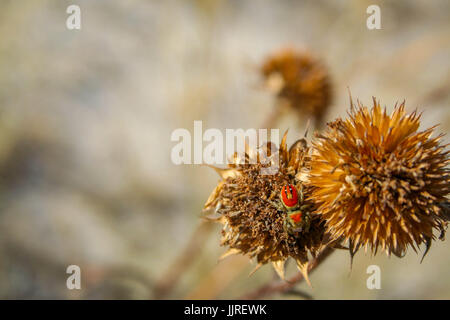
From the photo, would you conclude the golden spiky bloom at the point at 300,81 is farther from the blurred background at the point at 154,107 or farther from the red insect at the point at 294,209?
the red insect at the point at 294,209

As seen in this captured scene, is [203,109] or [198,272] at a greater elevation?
[203,109]

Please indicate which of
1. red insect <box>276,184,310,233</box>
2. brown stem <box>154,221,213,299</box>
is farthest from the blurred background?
red insect <box>276,184,310,233</box>

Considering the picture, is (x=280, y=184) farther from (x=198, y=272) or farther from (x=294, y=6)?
(x=294, y=6)

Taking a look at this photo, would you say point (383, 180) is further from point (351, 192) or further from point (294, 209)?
point (294, 209)

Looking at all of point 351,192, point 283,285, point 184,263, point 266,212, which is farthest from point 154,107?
point 351,192

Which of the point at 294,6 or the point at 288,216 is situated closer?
the point at 288,216

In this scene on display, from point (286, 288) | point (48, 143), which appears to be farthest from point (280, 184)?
point (48, 143)

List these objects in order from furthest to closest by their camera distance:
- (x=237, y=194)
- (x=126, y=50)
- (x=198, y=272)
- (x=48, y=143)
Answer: (x=126, y=50)
(x=48, y=143)
(x=198, y=272)
(x=237, y=194)
